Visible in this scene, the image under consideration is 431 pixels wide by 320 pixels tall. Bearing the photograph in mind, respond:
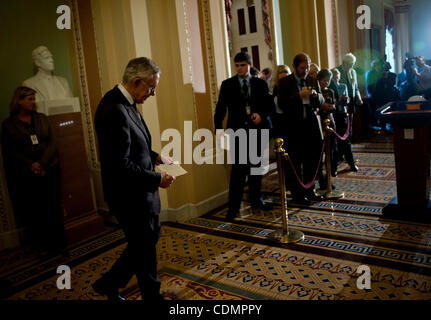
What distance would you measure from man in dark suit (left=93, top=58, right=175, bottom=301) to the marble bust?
262cm

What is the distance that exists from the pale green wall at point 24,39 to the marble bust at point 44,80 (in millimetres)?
393

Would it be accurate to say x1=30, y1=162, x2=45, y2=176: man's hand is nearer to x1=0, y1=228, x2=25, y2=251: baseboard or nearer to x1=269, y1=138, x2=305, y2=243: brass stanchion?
x1=0, y1=228, x2=25, y2=251: baseboard

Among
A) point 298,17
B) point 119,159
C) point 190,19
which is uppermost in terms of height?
point 298,17

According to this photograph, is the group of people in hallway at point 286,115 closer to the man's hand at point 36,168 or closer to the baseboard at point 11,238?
the man's hand at point 36,168

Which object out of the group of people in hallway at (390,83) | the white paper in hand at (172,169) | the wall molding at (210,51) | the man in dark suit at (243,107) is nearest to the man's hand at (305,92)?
the man in dark suit at (243,107)

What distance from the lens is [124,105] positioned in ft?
8.16

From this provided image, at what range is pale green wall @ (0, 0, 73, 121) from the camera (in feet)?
16.0

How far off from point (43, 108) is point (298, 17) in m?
6.08

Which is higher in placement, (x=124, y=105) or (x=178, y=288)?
(x=124, y=105)

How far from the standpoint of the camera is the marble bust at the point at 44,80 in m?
4.71

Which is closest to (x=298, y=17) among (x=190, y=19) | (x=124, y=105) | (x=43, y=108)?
(x=190, y=19)

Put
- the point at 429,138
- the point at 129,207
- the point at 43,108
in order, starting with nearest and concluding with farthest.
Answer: the point at 129,207 → the point at 429,138 → the point at 43,108
